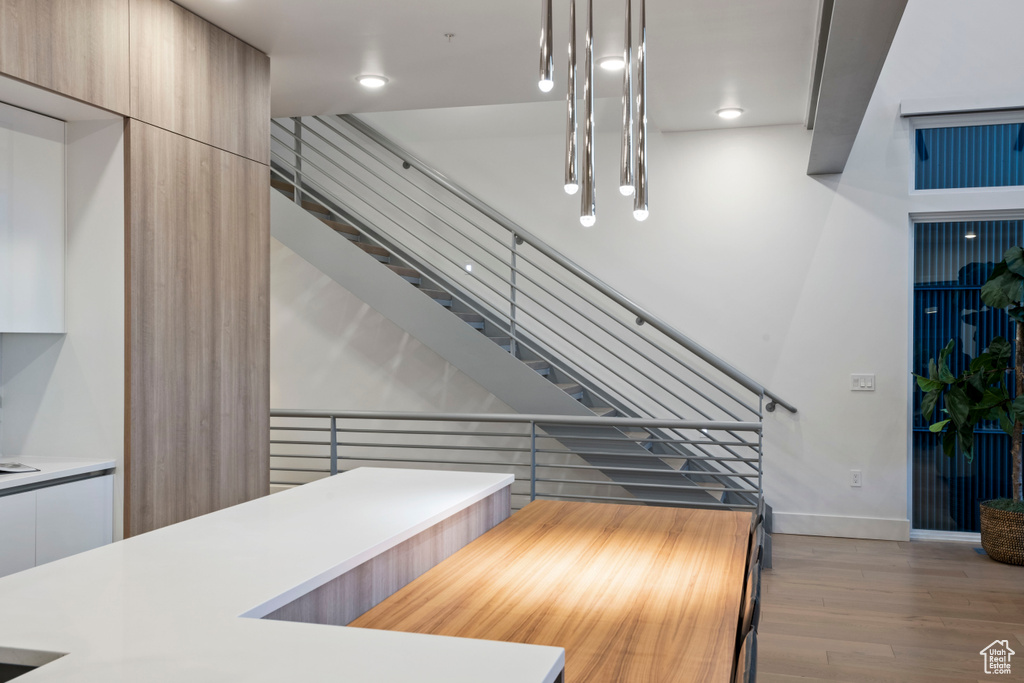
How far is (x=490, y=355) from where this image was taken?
197 inches

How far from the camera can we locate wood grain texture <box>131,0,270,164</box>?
308 centimetres

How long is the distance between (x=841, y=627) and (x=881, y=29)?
2.56 meters

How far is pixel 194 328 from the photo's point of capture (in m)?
3.32

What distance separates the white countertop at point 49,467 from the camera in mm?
2678

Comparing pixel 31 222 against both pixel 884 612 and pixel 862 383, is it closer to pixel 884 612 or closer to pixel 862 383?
pixel 884 612

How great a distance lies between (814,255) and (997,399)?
143 centimetres

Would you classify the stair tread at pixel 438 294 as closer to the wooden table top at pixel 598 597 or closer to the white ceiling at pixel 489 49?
the white ceiling at pixel 489 49

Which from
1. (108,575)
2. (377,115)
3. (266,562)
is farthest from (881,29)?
(377,115)

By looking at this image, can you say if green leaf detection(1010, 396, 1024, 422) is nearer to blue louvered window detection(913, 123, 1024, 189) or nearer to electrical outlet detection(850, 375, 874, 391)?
electrical outlet detection(850, 375, 874, 391)

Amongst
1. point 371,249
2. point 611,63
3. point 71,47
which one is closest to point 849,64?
point 611,63

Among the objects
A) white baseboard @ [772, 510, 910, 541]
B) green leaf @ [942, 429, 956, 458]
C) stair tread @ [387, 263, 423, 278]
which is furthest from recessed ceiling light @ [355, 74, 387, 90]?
green leaf @ [942, 429, 956, 458]

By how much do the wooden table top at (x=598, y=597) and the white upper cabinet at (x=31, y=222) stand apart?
6.44ft

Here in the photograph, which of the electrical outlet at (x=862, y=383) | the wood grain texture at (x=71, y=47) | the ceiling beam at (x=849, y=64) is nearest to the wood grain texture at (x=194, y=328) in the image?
the wood grain texture at (x=71, y=47)

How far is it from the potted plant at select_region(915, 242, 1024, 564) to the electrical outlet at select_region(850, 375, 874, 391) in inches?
16.0
